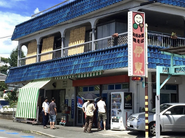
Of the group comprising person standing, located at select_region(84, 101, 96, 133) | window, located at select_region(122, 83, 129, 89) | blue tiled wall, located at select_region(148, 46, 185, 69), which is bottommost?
person standing, located at select_region(84, 101, 96, 133)

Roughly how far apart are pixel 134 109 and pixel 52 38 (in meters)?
9.74

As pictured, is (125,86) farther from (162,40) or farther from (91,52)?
(162,40)

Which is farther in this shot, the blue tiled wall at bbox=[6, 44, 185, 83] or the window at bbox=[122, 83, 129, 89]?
the window at bbox=[122, 83, 129, 89]

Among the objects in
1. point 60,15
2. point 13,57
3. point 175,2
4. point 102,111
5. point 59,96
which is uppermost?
point 13,57

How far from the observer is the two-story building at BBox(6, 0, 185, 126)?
53.5 feet

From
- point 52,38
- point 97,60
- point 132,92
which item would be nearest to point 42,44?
point 52,38

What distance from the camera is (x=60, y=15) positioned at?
2128 cm

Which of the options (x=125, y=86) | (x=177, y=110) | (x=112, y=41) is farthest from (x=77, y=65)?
(x=177, y=110)

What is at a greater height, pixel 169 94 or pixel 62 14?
pixel 62 14

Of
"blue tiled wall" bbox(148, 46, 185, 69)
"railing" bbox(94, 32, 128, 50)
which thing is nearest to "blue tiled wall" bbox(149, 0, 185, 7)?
"blue tiled wall" bbox(148, 46, 185, 69)

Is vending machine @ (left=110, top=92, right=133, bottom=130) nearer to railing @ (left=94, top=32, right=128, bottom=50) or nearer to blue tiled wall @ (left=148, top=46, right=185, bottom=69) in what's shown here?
blue tiled wall @ (left=148, top=46, right=185, bottom=69)

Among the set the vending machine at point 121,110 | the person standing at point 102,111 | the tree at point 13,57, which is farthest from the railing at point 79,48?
the tree at point 13,57

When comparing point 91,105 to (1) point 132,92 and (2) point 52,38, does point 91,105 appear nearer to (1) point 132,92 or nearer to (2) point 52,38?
(1) point 132,92

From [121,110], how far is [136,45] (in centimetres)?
412
